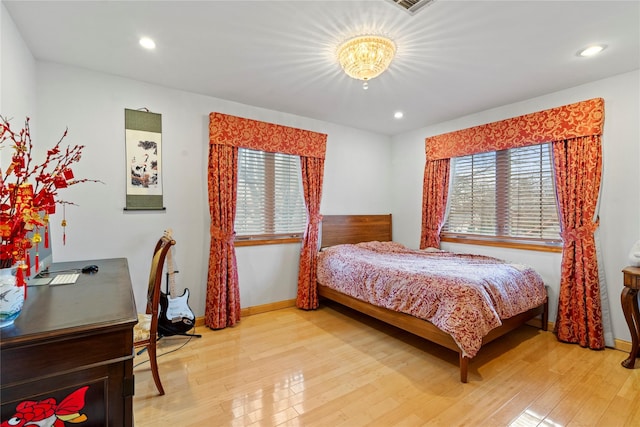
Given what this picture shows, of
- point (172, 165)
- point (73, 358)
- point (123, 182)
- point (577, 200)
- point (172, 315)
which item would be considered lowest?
point (172, 315)

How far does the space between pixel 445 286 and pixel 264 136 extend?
8.34 feet

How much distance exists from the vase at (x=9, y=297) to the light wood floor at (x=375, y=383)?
1.11 meters

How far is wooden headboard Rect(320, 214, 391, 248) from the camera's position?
4133 mm

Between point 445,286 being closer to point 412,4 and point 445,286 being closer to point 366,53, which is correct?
point 366,53

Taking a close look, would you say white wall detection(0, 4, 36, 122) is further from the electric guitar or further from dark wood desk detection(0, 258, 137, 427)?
dark wood desk detection(0, 258, 137, 427)

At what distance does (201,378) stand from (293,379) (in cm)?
70

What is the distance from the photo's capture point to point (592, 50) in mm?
2279

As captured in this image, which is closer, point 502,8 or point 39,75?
point 502,8

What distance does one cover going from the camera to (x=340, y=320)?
3.44 m

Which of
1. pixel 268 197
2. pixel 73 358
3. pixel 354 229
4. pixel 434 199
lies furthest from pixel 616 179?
pixel 73 358

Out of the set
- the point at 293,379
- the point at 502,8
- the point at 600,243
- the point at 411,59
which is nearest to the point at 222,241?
the point at 293,379

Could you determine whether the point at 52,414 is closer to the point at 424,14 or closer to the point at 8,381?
the point at 8,381

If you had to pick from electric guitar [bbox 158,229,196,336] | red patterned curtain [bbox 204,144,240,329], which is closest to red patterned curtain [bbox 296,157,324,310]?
red patterned curtain [bbox 204,144,240,329]

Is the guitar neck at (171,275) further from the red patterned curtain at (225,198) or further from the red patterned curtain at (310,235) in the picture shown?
the red patterned curtain at (310,235)
